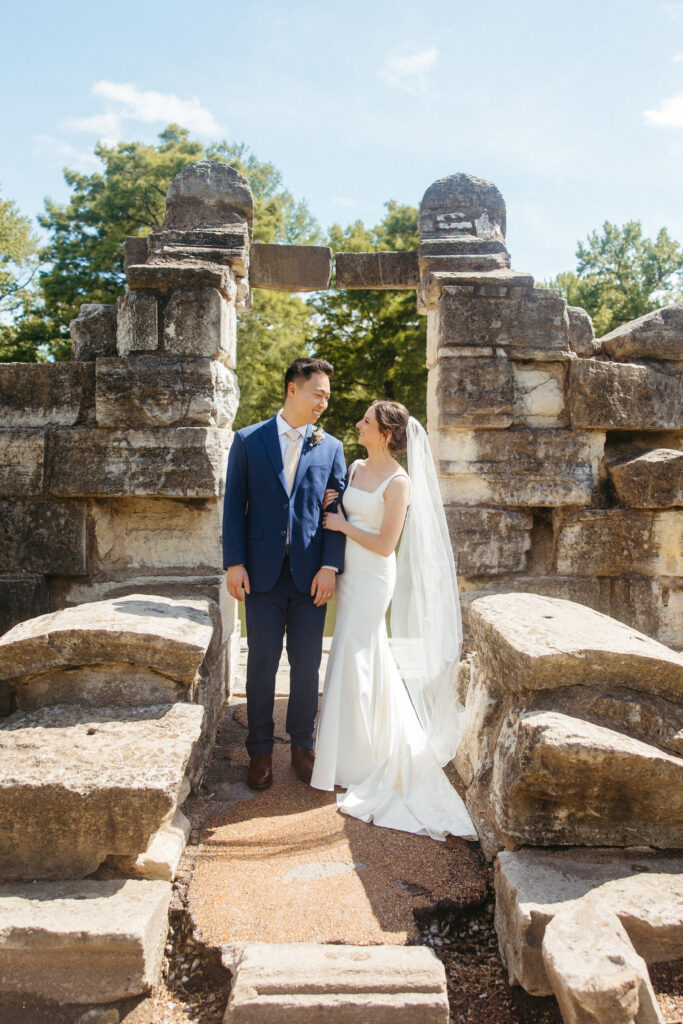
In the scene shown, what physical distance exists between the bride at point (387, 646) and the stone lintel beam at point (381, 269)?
1.78 metres

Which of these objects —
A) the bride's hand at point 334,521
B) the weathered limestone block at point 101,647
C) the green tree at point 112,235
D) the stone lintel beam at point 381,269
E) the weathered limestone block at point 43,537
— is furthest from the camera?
the green tree at point 112,235

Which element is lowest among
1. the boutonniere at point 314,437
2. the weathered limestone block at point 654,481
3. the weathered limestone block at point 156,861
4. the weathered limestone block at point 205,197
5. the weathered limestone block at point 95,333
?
the weathered limestone block at point 156,861

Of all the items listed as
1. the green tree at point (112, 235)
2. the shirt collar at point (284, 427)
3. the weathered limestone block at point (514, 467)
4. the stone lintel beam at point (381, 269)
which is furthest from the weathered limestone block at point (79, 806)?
the green tree at point (112, 235)

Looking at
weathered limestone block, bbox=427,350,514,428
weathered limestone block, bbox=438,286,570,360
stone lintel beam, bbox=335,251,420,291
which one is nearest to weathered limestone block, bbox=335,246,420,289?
stone lintel beam, bbox=335,251,420,291

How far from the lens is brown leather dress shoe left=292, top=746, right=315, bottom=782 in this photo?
3.54 meters

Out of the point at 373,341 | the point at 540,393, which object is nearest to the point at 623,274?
the point at 373,341

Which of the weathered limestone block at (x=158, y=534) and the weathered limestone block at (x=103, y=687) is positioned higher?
the weathered limestone block at (x=158, y=534)

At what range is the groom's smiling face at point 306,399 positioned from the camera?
364 centimetres

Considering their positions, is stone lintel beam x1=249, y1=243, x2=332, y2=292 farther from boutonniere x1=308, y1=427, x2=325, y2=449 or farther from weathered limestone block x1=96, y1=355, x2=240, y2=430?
boutonniere x1=308, y1=427, x2=325, y2=449

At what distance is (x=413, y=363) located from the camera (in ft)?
53.2

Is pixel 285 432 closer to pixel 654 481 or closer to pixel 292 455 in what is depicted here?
pixel 292 455

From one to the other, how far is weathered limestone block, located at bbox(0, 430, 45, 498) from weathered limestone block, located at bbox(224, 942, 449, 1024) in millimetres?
2952

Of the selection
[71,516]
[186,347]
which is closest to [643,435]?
[186,347]

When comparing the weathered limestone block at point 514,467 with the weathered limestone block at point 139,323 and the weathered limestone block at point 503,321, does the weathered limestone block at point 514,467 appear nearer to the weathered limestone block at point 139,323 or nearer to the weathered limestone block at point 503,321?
the weathered limestone block at point 503,321
